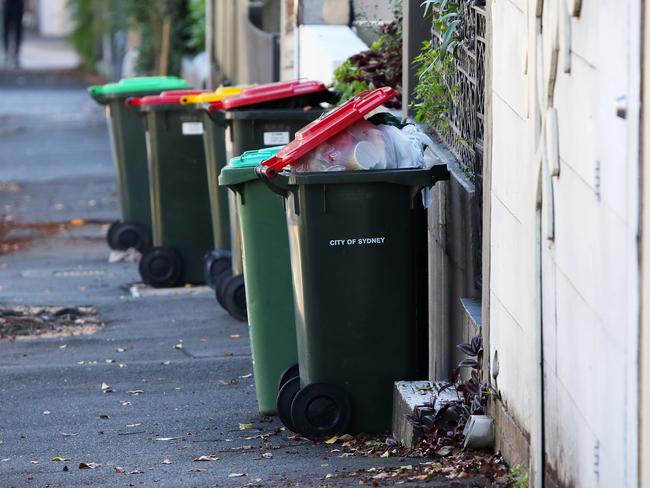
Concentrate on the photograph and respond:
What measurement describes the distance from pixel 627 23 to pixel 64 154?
1866 cm

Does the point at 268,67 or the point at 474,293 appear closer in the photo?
the point at 474,293

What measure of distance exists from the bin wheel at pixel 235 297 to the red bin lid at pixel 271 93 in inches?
45.4

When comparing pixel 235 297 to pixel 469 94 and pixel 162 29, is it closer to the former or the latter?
pixel 469 94

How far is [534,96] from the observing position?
177 inches

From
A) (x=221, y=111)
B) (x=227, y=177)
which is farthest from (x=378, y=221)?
(x=221, y=111)

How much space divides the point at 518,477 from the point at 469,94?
2.04 m

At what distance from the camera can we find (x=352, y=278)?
593 centimetres

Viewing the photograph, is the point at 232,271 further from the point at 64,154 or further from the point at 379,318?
the point at 64,154

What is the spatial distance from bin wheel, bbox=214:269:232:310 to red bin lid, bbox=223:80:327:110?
124 cm

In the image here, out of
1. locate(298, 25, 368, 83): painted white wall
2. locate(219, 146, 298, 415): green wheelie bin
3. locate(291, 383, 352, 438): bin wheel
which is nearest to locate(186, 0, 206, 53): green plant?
locate(298, 25, 368, 83): painted white wall

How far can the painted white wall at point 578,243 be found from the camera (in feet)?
11.8

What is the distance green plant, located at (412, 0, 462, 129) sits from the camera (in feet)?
21.9

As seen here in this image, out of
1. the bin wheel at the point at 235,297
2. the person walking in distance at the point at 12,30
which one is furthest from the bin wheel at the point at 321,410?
the person walking in distance at the point at 12,30

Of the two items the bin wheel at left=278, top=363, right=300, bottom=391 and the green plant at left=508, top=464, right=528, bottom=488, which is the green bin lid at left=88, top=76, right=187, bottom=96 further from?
the green plant at left=508, top=464, right=528, bottom=488
